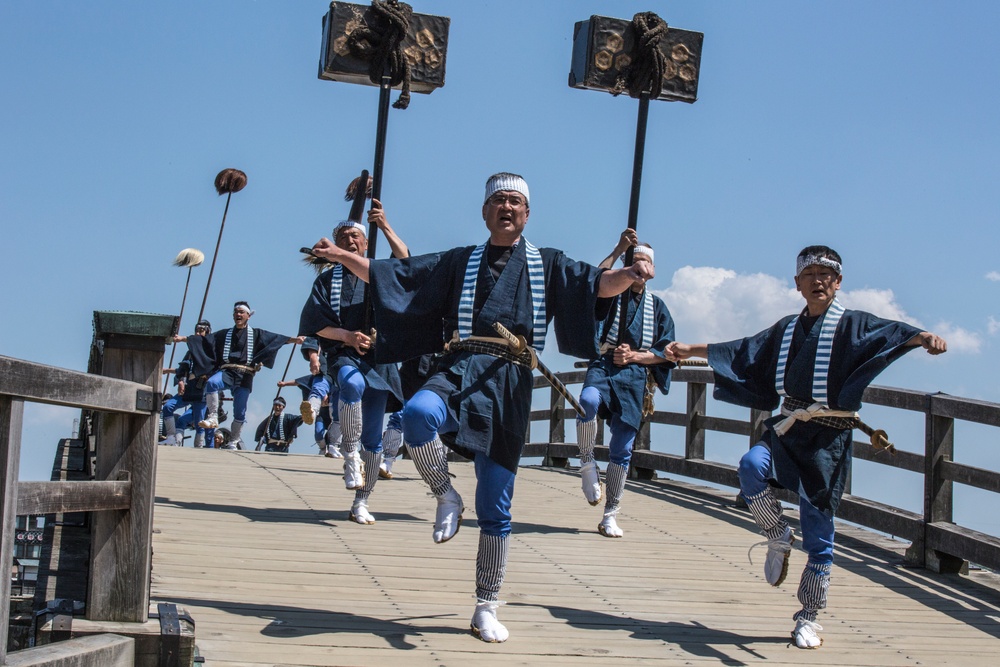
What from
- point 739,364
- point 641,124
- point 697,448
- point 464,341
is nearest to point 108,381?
point 464,341

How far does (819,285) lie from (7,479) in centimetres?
350

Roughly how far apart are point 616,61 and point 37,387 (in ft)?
16.6

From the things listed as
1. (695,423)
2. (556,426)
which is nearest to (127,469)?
(695,423)

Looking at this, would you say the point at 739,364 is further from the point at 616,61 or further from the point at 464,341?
the point at 616,61

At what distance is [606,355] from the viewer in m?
7.95

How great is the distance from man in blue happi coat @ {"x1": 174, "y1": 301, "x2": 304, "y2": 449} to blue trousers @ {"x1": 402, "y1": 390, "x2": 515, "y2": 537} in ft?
37.7

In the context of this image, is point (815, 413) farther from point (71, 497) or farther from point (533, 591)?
point (71, 497)

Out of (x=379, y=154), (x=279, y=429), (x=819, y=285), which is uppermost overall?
(x=379, y=154)

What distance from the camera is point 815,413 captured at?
17.0ft

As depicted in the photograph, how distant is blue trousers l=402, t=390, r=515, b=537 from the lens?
4.77 meters

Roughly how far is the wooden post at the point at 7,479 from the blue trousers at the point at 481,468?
1.79 metres

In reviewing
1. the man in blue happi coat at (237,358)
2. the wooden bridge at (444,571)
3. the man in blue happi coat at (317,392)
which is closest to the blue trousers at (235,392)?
the man in blue happi coat at (237,358)

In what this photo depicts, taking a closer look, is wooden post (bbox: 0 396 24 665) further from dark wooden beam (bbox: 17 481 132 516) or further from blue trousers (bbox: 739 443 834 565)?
Answer: blue trousers (bbox: 739 443 834 565)

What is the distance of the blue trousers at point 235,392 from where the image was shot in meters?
16.0
